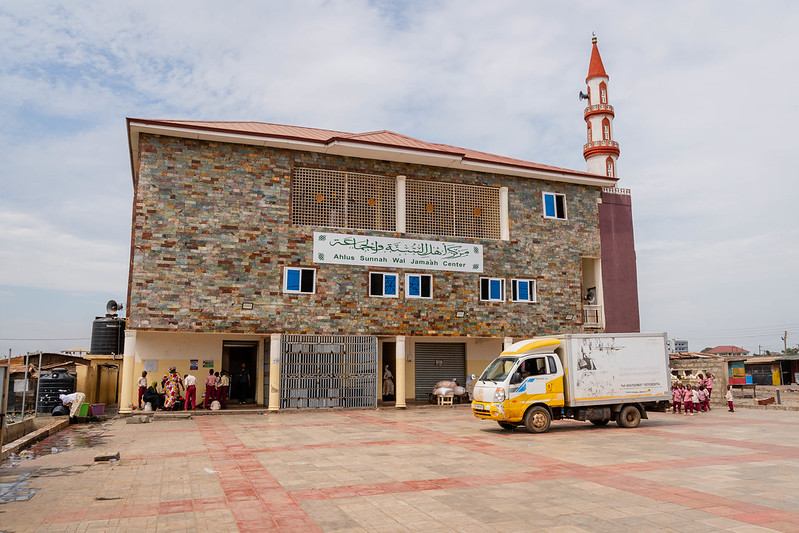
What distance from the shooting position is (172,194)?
21562 mm

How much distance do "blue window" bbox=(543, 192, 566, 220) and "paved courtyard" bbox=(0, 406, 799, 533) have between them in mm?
13322

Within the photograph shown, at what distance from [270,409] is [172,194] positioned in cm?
849

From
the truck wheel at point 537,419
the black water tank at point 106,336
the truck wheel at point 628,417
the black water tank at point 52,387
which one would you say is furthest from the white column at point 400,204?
the black water tank at point 106,336

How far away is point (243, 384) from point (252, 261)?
641 cm

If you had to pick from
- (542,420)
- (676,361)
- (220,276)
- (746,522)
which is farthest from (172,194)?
(676,361)

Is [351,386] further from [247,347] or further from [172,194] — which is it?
[172,194]

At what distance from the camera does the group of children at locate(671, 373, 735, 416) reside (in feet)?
71.7

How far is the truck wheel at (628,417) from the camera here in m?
16.8

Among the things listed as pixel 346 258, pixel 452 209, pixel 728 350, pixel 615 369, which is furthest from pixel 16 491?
pixel 728 350

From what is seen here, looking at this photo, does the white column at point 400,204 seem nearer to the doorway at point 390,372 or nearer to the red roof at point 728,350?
the doorway at point 390,372

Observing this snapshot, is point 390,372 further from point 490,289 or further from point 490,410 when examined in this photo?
point 490,410

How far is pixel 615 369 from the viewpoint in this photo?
54.1 feet

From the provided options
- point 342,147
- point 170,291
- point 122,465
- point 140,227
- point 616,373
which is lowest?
point 122,465

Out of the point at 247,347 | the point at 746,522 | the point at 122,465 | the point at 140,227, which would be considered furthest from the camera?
the point at 247,347
